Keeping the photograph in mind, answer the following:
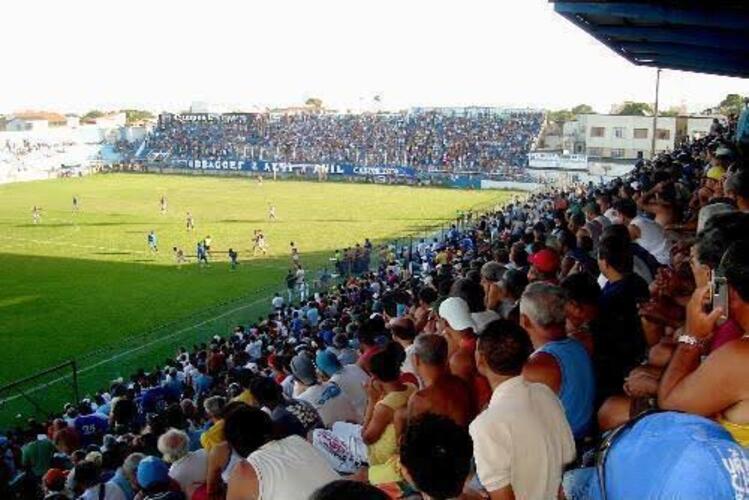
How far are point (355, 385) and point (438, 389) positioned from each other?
238cm

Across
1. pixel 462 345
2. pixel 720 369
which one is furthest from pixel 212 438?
pixel 720 369

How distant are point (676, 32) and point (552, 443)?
544 inches

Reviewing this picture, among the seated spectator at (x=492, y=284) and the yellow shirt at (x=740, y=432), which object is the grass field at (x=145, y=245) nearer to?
the seated spectator at (x=492, y=284)

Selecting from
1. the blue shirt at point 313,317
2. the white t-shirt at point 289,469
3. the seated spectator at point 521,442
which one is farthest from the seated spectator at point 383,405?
the blue shirt at point 313,317

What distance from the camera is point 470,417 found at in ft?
15.0

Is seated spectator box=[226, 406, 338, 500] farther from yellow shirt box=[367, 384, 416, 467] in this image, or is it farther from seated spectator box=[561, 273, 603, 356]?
seated spectator box=[561, 273, 603, 356]

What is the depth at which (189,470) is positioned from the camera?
20.4 ft

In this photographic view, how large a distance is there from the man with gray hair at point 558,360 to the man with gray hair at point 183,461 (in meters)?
2.84

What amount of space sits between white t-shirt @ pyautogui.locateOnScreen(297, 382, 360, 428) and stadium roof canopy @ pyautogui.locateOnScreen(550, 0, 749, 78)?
8.41 metres

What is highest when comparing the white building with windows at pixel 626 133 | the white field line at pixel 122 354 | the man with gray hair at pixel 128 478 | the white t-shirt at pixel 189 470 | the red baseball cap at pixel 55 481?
the white building with windows at pixel 626 133

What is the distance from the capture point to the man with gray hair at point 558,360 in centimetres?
421

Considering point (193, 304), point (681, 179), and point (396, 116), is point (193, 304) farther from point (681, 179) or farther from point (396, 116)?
point (396, 116)

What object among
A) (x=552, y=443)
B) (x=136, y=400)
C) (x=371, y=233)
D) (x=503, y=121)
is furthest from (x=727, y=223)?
(x=503, y=121)

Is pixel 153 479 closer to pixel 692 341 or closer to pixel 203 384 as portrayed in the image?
pixel 692 341
